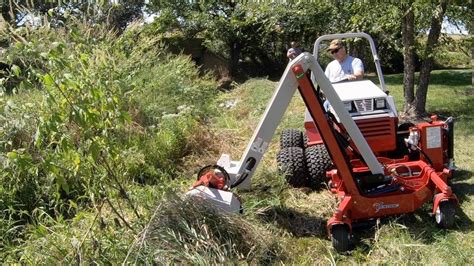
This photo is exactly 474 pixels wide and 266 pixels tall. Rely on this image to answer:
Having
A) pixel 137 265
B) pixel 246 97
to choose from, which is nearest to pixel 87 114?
pixel 137 265

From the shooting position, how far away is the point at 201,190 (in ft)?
12.8

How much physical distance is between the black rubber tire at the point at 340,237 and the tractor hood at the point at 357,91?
4.12ft

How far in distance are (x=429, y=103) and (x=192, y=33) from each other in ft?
29.7

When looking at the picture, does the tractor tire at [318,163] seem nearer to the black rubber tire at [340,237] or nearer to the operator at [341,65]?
the operator at [341,65]

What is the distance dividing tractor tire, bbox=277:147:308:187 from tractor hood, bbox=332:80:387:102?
2.26 ft

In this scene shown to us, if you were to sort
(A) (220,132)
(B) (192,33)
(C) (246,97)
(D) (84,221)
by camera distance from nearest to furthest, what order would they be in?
1. (D) (84,221)
2. (A) (220,132)
3. (C) (246,97)
4. (B) (192,33)

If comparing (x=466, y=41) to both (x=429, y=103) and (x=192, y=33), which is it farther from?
(x=192, y=33)

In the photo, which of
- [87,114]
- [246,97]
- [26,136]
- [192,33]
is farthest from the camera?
[192,33]

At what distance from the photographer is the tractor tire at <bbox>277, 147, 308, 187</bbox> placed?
4875mm

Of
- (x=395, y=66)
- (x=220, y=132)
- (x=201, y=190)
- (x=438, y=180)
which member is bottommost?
(x=395, y=66)

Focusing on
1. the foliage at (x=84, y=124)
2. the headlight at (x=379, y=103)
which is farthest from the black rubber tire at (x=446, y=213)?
the foliage at (x=84, y=124)

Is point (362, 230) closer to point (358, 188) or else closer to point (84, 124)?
point (358, 188)

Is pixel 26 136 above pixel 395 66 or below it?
above

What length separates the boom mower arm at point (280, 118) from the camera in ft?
12.6
